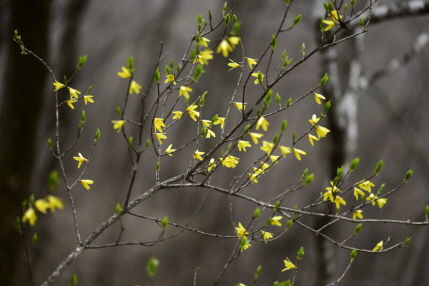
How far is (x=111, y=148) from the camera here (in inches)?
311

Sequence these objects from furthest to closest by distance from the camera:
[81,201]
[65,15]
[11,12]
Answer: [81,201] < [65,15] < [11,12]

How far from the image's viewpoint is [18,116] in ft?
8.07

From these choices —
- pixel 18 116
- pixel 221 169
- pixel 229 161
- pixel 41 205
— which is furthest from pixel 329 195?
pixel 221 169

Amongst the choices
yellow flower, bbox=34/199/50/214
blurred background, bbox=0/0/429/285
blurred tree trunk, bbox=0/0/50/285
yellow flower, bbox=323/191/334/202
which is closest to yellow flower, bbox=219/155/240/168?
yellow flower, bbox=323/191/334/202

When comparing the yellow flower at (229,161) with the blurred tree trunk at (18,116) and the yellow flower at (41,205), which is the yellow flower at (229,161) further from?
the blurred tree trunk at (18,116)

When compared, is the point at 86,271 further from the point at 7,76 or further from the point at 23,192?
the point at 7,76

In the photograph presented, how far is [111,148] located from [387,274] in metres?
7.34

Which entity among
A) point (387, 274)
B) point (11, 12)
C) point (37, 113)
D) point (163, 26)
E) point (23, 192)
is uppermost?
point (163, 26)

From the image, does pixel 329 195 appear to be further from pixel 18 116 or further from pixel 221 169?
pixel 221 169

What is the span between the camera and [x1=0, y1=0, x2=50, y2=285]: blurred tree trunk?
94.0 inches

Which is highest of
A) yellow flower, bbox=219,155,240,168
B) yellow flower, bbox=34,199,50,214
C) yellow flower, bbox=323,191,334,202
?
yellow flower, bbox=219,155,240,168

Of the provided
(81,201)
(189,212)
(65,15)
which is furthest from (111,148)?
(65,15)

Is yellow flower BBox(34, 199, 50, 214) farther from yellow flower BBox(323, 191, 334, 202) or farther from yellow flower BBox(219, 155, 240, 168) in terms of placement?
yellow flower BBox(323, 191, 334, 202)

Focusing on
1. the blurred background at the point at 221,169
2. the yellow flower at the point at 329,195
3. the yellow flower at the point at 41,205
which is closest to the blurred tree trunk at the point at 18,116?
the blurred background at the point at 221,169
